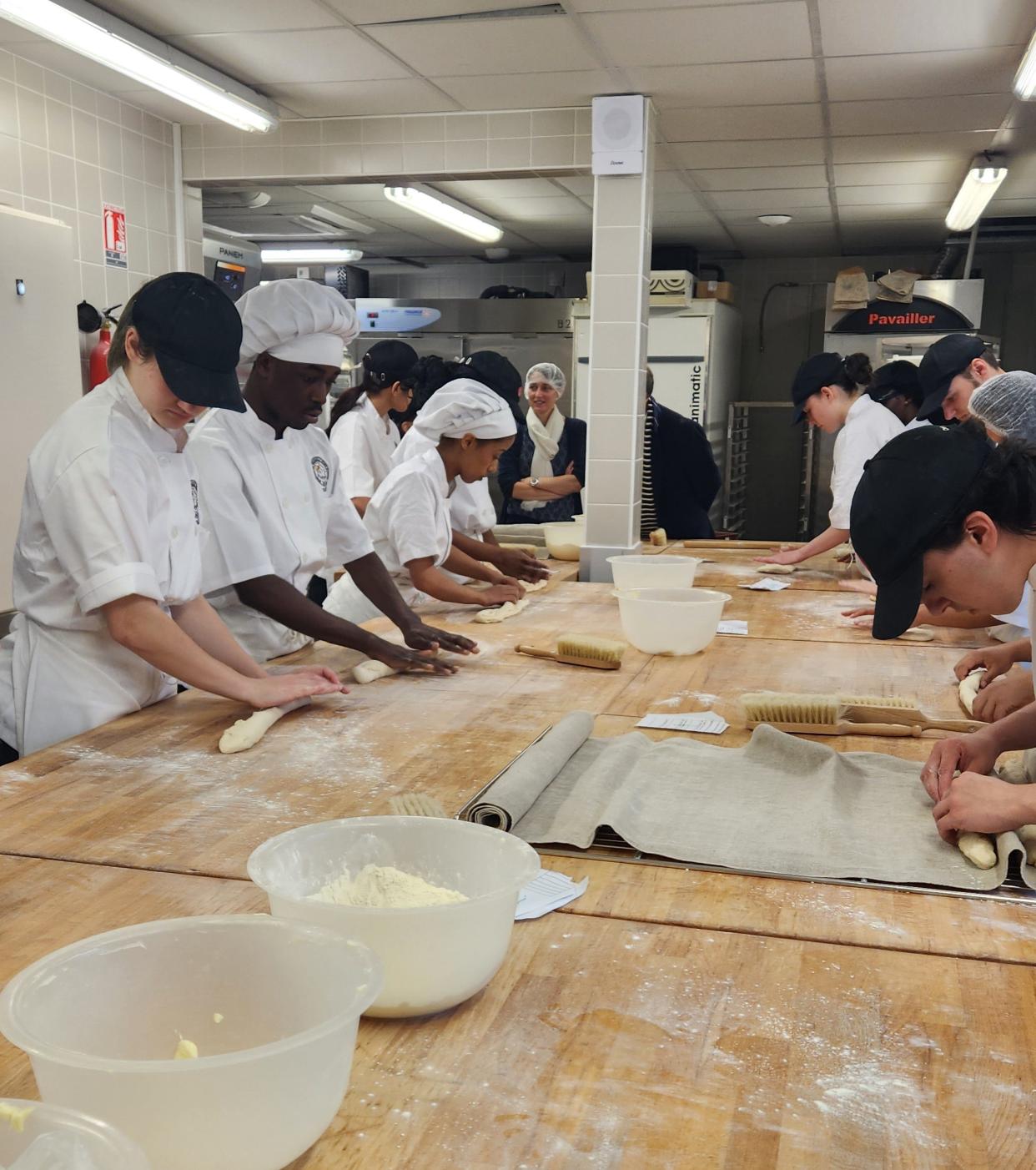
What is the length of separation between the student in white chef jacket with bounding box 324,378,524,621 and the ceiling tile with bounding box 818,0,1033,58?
1605mm

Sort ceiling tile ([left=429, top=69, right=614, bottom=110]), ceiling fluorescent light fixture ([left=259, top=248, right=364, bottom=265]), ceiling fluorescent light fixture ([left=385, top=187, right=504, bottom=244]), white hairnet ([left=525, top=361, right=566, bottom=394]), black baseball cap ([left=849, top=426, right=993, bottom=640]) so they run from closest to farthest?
black baseball cap ([left=849, top=426, right=993, bottom=640]) < ceiling tile ([left=429, top=69, right=614, bottom=110]) < white hairnet ([left=525, top=361, right=566, bottom=394]) < ceiling fluorescent light fixture ([left=385, top=187, right=504, bottom=244]) < ceiling fluorescent light fixture ([left=259, top=248, right=364, bottom=265])

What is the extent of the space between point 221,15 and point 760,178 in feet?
9.90

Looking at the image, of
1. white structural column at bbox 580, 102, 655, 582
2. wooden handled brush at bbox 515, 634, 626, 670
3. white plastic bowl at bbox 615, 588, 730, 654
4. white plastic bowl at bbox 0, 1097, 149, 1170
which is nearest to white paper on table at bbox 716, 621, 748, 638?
white plastic bowl at bbox 615, 588, 730, 654

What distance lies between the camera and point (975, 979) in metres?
1.03

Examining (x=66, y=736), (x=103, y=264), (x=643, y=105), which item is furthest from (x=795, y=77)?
(x=66, y=736)

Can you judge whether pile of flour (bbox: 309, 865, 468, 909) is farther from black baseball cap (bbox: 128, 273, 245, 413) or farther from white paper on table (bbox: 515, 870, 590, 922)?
black baseball cap (bbox: 128, 273, 245, 413)

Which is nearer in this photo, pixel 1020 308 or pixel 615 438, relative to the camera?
pixel 615 438

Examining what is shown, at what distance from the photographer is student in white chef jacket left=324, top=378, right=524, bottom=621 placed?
2908 mm

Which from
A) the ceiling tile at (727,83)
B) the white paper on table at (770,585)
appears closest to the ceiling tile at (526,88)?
the ceiling tile at (727,83)

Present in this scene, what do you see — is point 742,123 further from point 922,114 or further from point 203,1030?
point 203,1030

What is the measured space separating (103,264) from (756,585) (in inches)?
111

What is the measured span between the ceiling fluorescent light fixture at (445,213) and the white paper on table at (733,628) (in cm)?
353

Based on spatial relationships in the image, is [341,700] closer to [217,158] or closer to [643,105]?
[643,105]

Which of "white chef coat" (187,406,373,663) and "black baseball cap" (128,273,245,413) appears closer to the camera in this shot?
"black baseball cap" (128,273,245,413)
